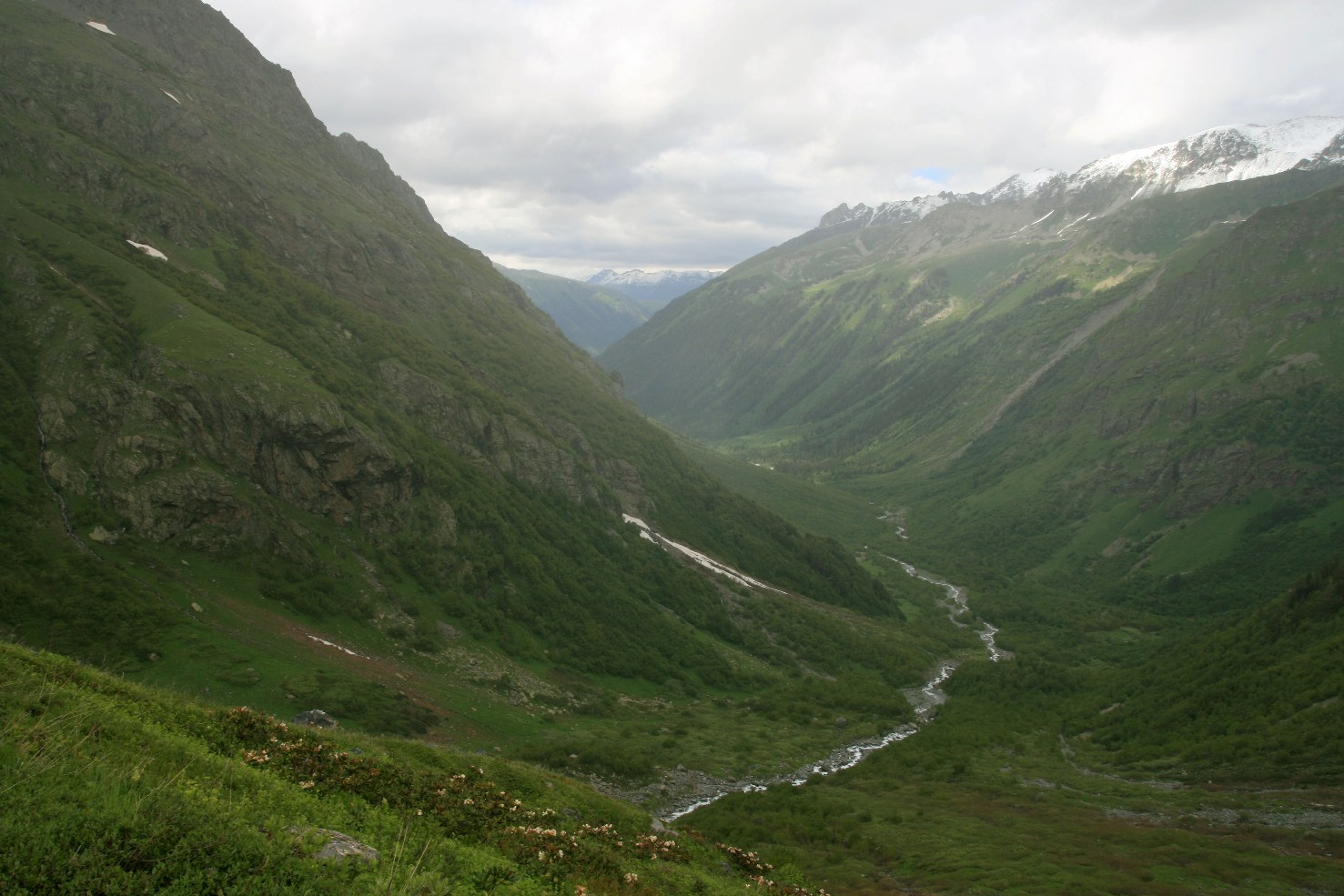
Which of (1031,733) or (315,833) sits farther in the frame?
(1031,733)

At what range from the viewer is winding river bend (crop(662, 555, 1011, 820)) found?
56.5 metres

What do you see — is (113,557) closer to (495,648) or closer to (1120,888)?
(495,648)

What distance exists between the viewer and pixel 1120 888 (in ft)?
120

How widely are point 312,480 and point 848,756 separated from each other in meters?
61.1

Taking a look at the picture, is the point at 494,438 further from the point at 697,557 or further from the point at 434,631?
the point at 434,631

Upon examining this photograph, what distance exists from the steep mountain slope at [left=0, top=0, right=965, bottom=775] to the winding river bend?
11.3 ft

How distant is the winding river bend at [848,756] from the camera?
185ft

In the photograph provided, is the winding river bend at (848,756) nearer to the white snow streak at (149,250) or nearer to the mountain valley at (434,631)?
the mountain valley at (434,631)

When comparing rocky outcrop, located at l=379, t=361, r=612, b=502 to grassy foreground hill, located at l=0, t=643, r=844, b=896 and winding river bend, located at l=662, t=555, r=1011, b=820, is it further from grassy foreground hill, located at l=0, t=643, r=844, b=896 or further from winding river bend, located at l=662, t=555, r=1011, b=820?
grassy foreground hill, located at l=0, t=643, r=844, b=896

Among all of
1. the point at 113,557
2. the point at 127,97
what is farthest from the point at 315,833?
the point at 127,97

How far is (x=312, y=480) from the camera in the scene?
7106cm

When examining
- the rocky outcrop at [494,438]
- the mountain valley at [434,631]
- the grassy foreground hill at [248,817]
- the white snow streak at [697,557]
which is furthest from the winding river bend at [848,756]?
the rocky outcrop at [494,438]

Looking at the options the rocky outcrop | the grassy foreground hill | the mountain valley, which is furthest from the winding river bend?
the rocky outcrop

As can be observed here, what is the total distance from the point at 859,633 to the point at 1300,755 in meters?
65.2
